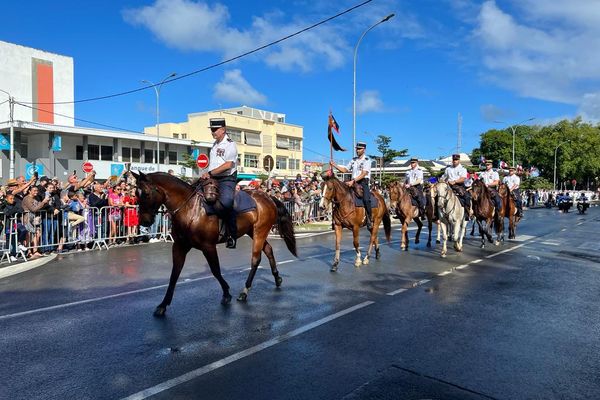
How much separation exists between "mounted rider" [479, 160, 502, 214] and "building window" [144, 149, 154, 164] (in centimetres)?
4485

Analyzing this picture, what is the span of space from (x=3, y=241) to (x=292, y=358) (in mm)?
9888

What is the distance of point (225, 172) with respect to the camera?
23.3 feet

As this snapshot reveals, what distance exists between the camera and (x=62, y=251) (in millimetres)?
13180

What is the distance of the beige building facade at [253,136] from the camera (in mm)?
66938

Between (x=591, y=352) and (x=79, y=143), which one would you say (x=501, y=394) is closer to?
(x=591, y=352)

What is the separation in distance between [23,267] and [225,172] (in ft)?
22.0

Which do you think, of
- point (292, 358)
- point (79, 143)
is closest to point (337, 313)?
point (292, 358)

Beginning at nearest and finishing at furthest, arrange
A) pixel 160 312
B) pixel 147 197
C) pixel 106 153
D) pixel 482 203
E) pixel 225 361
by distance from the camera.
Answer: pixel 225 361
pixel 160 312
pixel 147 197
pixel 482 203
pixel 106 153

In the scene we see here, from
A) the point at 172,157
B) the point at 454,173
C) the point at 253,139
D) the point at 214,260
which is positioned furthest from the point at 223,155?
the point at 253,139

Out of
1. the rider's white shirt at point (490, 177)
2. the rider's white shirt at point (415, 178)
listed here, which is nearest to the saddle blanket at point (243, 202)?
the rider's white shirt at point (415, 178)

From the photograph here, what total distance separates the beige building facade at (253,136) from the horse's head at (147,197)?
54.3 metres

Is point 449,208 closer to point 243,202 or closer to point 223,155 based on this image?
point 243,202

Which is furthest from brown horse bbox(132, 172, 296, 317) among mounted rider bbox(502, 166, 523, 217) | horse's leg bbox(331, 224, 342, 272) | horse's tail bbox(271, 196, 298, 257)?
mounted rider bbox(502, 166, 523, 217)

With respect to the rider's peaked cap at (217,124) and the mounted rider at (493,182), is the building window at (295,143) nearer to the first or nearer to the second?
the mounted rider at (493,182)
